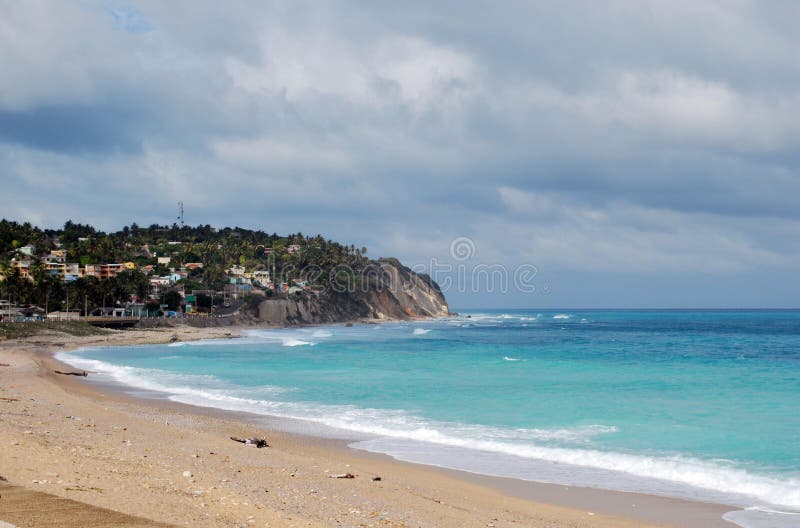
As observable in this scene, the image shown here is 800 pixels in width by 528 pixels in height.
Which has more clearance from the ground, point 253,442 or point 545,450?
point 253,442

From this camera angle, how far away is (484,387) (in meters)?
26.2

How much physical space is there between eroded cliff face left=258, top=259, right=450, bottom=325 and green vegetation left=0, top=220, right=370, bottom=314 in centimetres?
591

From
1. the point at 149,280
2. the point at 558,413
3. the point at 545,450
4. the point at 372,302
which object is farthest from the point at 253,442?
the point at 372,302

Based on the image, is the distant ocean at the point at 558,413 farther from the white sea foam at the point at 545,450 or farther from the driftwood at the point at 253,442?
the driftwood at the point at 253,442

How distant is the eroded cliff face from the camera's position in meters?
125

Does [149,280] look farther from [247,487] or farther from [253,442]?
[247,487]

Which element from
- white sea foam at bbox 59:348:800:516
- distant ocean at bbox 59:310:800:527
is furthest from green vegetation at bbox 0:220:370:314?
white sea foam at bbox 59:348:800:516

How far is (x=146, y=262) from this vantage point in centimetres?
14600

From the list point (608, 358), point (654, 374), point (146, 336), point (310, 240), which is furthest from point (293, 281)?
point (654, 374)

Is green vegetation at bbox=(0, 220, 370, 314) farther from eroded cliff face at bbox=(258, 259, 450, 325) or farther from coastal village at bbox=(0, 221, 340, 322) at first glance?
eroded cliff face at bbox=(258, 259, 450, 325)

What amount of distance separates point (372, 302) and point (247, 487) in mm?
146479

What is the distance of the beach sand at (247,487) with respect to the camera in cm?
715

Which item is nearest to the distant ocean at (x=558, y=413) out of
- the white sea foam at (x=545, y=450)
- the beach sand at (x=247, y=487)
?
the white sea foam at (x=545, y=450)

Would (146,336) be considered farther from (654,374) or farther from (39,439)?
(39,439)
